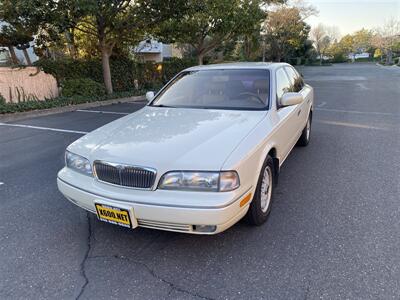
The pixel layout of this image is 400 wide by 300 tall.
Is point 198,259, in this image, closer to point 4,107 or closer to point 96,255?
point 96,255

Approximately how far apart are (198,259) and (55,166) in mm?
3243

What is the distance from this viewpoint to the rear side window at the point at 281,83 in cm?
366

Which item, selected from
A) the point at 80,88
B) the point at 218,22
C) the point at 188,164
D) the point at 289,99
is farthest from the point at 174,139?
the point at 218,22

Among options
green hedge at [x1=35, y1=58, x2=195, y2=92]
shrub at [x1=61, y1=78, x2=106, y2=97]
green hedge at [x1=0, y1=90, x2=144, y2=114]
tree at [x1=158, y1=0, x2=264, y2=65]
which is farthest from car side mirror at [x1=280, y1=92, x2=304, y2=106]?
tree at [x1=158, y1=0, x2=264, y2=65]

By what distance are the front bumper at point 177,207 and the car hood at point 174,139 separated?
0.69 ft

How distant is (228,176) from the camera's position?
2.27 m

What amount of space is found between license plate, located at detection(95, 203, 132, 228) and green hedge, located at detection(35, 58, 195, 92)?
10514mm

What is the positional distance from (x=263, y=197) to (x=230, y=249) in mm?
614

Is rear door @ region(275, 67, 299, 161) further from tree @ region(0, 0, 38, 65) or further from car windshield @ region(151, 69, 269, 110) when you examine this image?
tree @ region(0, 0, 38, 65)

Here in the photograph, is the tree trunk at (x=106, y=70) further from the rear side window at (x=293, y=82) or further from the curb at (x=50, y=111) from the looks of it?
the rear side window at (x=293, y=82)

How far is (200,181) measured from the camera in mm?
2275

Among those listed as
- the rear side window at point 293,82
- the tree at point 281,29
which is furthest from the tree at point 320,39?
the rear side window at point 293,82

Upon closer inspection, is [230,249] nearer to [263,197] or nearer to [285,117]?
[263,197]

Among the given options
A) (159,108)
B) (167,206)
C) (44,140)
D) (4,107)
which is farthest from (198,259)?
(4,107)
